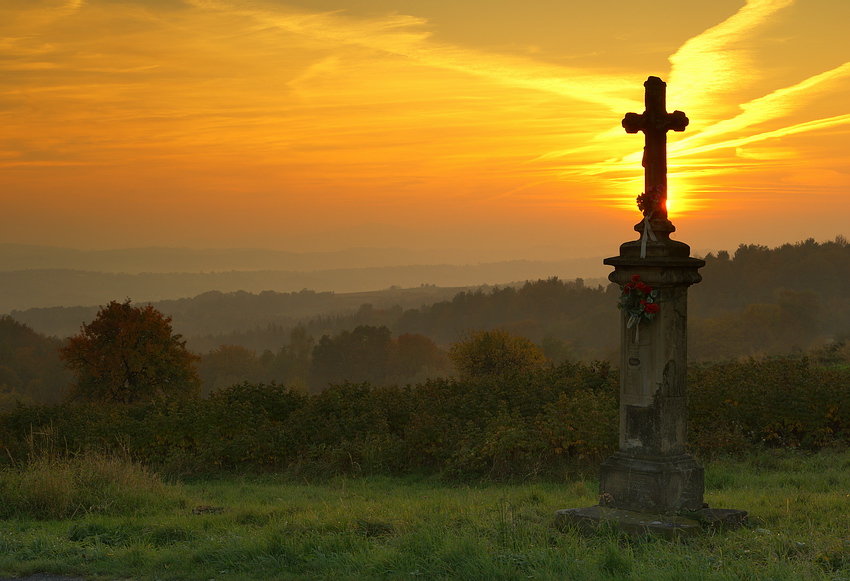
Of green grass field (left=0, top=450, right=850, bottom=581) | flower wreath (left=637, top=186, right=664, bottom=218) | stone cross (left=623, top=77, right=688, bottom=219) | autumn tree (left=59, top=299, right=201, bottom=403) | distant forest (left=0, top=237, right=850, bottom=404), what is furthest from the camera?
distant forest (left=0, top=237, right=850, bottom=404)

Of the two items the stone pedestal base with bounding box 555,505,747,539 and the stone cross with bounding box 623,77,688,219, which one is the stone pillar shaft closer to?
the stone pedestal base with bounding box 555,505,747,539

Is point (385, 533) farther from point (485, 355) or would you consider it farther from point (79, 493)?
point (485, 355)

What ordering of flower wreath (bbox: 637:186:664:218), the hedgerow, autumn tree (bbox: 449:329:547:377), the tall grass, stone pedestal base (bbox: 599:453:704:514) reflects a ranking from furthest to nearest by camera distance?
autumn tree (bbox: 449:329:547:377), the hedgerow, the tall grass, flower wreath (bbox: 637:186:664:218), stone pedestal base (bbox: 599:453:704:514)

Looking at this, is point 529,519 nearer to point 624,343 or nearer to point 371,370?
point 624,343

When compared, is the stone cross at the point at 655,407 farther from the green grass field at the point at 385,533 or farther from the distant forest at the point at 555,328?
the distant forest at the point at 555,328

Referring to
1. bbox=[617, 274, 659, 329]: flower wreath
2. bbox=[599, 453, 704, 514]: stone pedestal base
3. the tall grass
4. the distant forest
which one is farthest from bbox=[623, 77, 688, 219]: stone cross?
the distant forest

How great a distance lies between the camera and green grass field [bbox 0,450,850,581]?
21.3 ft

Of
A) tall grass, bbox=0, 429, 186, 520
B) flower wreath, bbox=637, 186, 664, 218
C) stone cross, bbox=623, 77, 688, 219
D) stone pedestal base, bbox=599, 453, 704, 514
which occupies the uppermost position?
stone cross, bbox=623, 77, 688, 219

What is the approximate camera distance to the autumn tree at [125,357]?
27094 millimetres

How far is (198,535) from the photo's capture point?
8.41 m

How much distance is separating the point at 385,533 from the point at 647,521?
2.47 meters

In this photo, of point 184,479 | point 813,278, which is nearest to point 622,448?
point 184,479

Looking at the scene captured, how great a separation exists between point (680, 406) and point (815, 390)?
7.45 m

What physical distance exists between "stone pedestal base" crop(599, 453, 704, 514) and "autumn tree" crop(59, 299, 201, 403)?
833 inches
